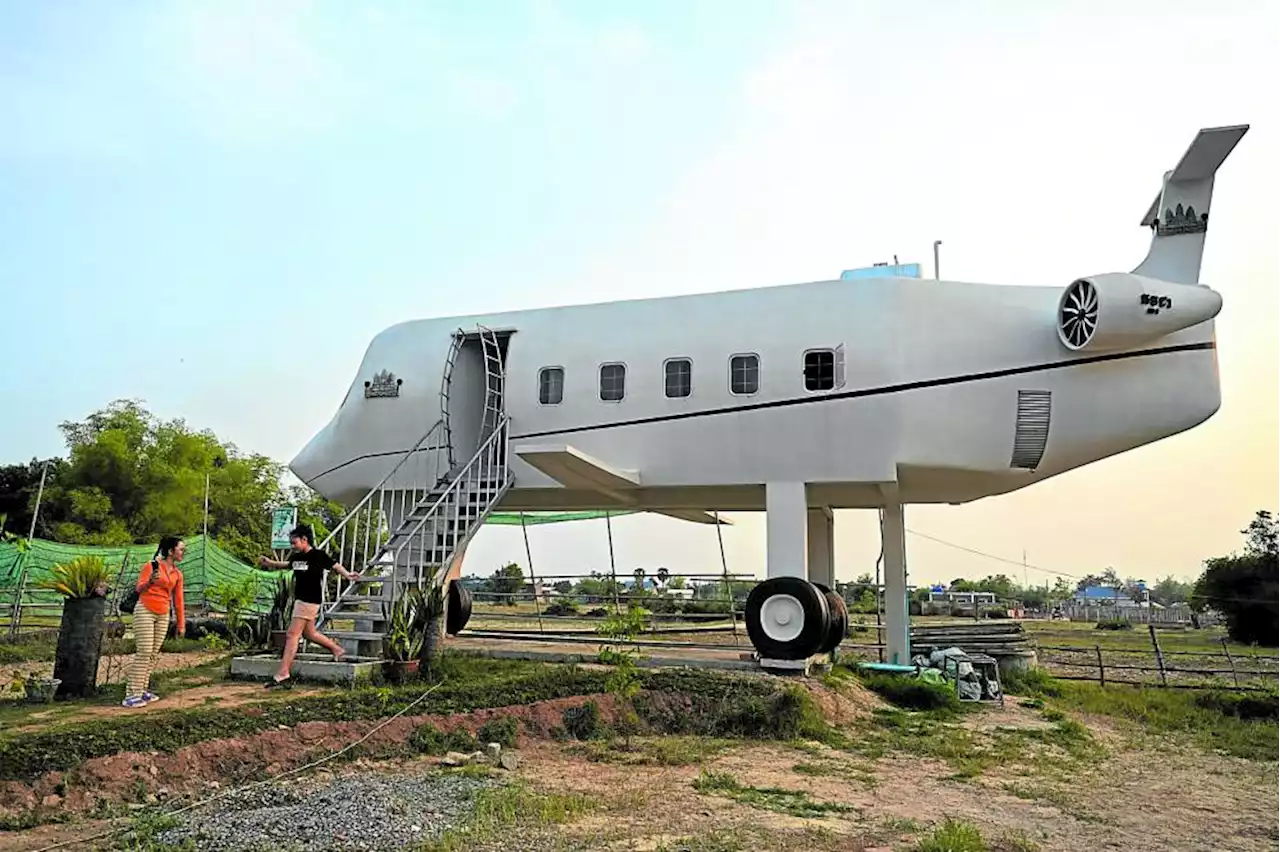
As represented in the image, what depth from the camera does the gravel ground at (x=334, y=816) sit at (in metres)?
5.72

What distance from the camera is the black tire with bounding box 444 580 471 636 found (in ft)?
57.6

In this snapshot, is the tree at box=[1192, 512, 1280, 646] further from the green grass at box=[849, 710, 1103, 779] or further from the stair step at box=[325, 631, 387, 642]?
the stair step at box=[325, 631, 387, 642]

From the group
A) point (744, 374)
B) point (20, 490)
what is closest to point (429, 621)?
point (744, 374)

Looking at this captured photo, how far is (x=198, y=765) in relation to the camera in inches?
284

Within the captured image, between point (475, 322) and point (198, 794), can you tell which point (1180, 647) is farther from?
point (198, 794)

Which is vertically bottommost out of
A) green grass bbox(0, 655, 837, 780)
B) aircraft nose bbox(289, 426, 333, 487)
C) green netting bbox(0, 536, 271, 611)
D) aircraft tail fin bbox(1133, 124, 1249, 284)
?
green grass bbox(0, 655, 837, 780)

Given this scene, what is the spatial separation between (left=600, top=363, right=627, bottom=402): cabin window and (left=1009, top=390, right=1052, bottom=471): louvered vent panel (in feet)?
17.4

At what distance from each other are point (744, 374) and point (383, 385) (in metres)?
5.92

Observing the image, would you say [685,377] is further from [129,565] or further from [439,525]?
[129,565]

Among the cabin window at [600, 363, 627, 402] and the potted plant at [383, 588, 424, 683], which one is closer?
the potted plant at [383, 588, 424, 683]

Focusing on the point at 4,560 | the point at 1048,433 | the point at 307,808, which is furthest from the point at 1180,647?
the point at 4,560

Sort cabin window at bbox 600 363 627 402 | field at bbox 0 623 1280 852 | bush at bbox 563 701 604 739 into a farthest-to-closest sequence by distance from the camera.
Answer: cabin window at bbox 600 363 627 402 → bush at bbox 563 701 604 739 → field at bbox 0 623 1280 852

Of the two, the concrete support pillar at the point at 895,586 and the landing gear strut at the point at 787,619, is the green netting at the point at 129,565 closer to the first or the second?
the landing gear strut at the point at 787,619

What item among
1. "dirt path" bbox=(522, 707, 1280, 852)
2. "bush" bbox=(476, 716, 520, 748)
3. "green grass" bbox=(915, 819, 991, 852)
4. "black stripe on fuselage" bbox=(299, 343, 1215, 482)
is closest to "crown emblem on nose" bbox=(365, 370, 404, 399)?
"black stripe on fuselage" bbox=(299, 343, 1215, 482)
